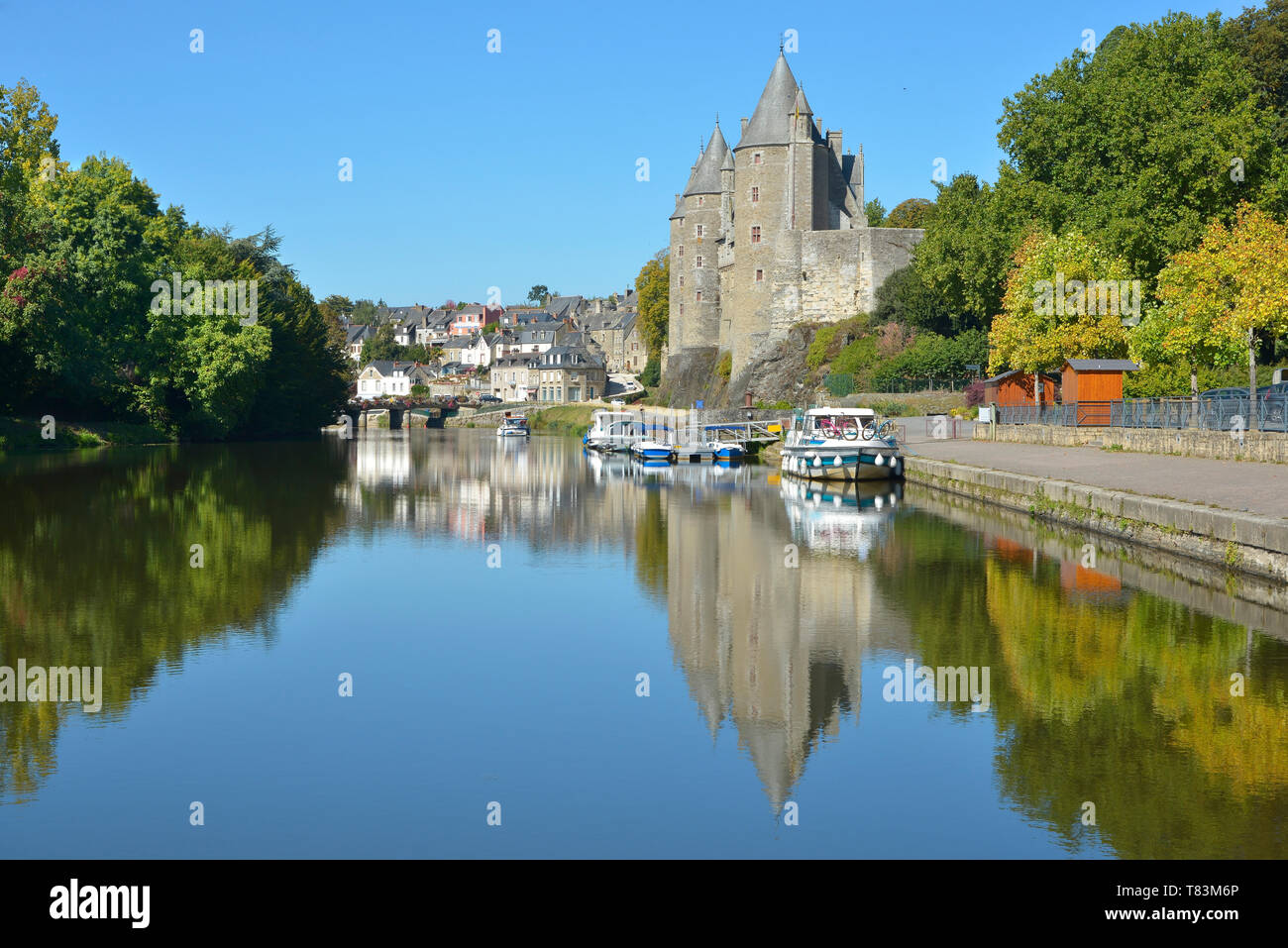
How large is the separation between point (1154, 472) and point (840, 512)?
20.0 ft

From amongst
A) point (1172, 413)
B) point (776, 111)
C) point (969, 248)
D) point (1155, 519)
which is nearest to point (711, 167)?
point (776, 111)

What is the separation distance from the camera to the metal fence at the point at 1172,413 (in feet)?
78.1

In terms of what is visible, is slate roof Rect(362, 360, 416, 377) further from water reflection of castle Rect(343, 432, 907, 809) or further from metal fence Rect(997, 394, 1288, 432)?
metal fence Rect(997, 394, 1288, 432)

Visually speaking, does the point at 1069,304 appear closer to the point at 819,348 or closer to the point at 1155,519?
the point at 1155,519

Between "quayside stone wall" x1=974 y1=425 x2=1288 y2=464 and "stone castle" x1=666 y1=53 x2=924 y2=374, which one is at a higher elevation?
"stone castle" x1=666 y1=53 x2=924 y2=374

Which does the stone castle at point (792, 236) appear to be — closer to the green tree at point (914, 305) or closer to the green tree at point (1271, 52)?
the green tree at point (914, 305)

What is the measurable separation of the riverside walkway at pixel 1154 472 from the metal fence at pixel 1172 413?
0.96 meters

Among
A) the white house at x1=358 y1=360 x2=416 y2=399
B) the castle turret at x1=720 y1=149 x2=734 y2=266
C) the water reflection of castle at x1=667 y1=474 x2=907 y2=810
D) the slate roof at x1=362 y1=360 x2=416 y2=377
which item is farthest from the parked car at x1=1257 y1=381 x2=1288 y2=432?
the slate roof at x1=362 y1=360 x2=416 y2=377

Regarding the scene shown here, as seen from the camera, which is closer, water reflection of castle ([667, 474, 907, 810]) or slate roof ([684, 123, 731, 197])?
water reflection of castle ([667, 474, 907, 810])

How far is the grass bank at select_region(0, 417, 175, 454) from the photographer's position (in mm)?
43906

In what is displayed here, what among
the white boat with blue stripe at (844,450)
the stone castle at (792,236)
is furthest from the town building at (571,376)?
the white boat with blue stripe at (844,450)

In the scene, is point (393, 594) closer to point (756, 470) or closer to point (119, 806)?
point (119, 806)

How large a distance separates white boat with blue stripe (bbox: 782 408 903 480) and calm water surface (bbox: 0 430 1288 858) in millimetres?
13021
